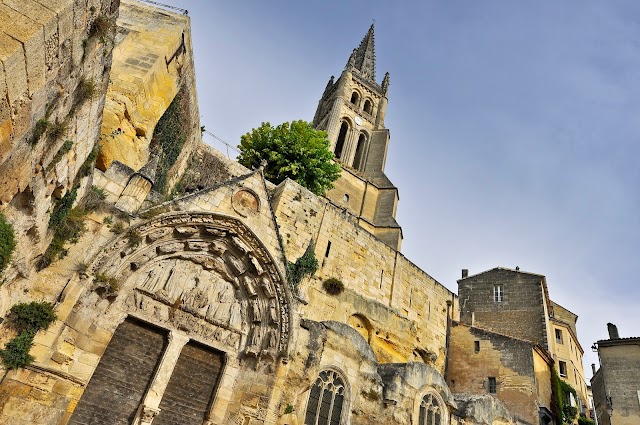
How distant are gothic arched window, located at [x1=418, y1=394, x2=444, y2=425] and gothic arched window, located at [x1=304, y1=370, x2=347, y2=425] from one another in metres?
2.51

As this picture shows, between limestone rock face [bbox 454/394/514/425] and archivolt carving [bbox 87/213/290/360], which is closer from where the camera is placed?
archivolt carving [bbox 87/213/290/360]

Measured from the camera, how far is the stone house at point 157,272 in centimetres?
571

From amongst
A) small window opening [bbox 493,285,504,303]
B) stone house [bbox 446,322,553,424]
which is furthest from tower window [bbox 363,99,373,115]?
stone house [bbox 446,322,553,424]

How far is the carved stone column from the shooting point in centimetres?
860

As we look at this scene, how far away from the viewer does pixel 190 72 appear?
13914 millimetres

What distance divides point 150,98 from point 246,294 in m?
5.93

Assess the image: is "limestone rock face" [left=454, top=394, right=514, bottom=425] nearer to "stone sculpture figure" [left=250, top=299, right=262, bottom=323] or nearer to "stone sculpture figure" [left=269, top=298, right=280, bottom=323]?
"stone sculpture figure" [left=269, top=298, right=280, bottom=323]

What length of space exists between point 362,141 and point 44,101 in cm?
3699

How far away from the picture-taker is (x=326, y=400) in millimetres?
10539

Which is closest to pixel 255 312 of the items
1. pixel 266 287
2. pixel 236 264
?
pixel 266 287

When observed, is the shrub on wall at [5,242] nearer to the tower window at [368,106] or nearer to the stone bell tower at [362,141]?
the stone bell tower at [362,141]

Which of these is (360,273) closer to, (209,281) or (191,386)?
(209,281)

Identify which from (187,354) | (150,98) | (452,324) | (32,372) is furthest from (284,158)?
(32,372)


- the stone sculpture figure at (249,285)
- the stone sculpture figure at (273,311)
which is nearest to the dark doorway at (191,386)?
the stone sculpture figure at (273,311)
